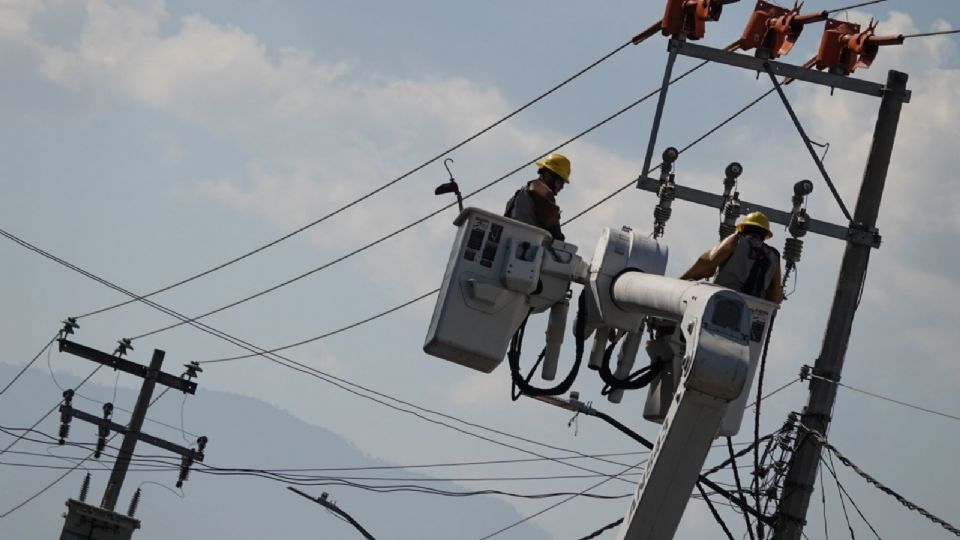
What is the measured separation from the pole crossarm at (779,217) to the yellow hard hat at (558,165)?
322 centimetres

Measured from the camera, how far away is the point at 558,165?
14984 millimetres

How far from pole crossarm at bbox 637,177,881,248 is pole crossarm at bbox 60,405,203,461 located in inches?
622

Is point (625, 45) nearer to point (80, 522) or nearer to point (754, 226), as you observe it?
point (754, 226)

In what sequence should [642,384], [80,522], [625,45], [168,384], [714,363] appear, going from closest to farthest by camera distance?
[714,363] < [642,384] < [625,45] < [80,522] < [168,384]

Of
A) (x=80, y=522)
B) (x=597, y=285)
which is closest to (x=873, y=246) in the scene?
(x=597, y=285)

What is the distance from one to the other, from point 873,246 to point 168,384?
1735 cm

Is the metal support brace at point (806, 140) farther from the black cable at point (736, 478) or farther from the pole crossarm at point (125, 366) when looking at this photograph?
the pole crossarm at point (125, 366)

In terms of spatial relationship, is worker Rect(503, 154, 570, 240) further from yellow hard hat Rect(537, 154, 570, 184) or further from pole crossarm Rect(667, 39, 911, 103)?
pole crossarm Rect(667, 39, 911, 103)

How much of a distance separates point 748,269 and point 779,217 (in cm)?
399

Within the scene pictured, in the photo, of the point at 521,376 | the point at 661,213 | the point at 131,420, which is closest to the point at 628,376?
the point at 521,376

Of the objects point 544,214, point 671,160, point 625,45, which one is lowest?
point 544,214

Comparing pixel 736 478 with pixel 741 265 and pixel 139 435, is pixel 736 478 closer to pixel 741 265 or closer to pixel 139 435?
pixel 741 265

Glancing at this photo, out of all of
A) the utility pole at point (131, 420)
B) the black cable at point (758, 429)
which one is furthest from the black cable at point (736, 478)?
the utility pole at point (131, 420)

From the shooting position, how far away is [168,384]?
32500 mm
